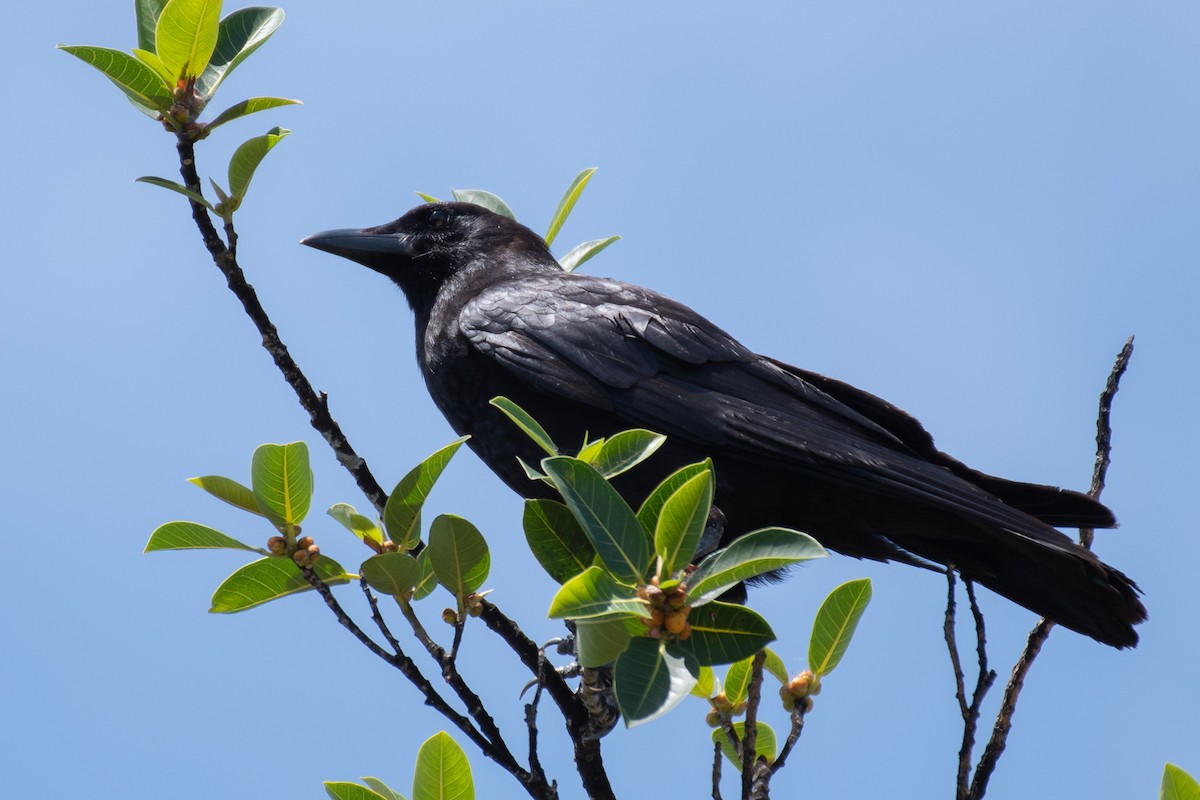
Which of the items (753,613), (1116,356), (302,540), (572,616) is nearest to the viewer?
(572,616)

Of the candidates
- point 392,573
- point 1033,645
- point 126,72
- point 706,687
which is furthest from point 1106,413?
point 126,72

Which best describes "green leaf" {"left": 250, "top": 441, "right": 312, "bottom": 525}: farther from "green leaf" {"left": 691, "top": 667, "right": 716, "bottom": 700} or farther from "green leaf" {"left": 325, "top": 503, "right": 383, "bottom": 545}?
"green leaf" {"left": 691, "top": 667, "right": 716, "bottom": 700}

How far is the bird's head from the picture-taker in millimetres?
5551

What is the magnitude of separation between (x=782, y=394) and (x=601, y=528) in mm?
2348

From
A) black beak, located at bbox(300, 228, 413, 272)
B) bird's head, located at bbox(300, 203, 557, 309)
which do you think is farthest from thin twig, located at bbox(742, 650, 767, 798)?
black beak, located at bbox(300, 228, 413, 272)

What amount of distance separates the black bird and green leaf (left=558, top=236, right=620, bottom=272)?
0.43 ft

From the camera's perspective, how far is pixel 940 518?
4391 millimetres

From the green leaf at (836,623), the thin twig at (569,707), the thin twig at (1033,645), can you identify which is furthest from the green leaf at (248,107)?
the thin twig at (1033,645)

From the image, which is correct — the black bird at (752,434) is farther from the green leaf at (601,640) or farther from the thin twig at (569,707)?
the green leaf at (601,640)

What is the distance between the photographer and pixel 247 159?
314cm

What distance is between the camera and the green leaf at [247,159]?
313 centimetres

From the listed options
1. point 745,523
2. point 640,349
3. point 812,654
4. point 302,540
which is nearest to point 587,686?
point 812,654

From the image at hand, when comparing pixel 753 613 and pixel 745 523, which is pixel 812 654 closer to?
pixel 753 613

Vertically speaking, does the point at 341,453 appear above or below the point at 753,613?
above
